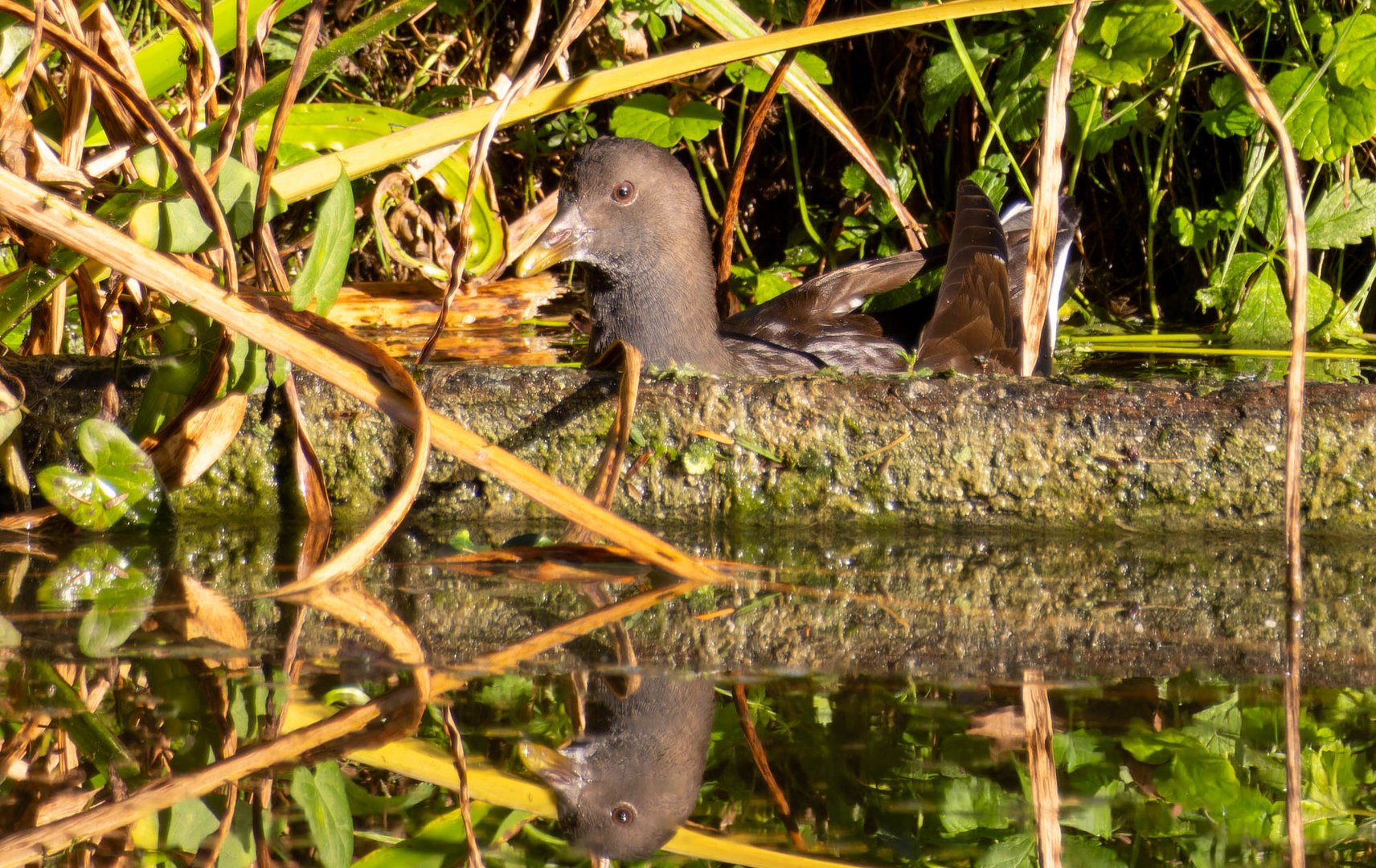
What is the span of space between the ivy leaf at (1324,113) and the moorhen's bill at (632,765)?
9.66ft

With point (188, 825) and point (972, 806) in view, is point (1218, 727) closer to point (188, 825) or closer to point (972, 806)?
point (972, 806)

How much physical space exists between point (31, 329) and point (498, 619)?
4.82 feet

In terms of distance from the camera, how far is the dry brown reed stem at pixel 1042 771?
114 centimetres

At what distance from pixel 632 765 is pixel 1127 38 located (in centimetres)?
322

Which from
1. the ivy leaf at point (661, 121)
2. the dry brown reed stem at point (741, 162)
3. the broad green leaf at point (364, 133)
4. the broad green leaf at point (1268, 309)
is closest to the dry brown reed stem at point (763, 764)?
the dry brown reed stem at point (741, 162)

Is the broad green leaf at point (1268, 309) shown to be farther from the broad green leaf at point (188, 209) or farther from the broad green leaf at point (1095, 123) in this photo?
the broad green leaf at point (188, 209)

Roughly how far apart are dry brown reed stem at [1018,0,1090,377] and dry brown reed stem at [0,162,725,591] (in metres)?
0.91

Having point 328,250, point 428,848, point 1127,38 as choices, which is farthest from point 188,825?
point 1127,38

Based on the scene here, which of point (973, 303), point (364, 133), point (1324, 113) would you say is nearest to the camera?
point (973, 303)

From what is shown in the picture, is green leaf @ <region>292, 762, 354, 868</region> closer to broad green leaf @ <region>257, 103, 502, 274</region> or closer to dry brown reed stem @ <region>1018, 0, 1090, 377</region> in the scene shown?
dry brown reed stem @ <region>1018, 0, 1090, 377</region>

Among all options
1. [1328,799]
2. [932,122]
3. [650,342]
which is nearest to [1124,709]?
[1328,799]

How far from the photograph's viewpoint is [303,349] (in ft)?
6.33

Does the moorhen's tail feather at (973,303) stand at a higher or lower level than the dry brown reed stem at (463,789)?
higher

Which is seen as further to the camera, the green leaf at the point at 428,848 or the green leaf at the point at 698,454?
the green leaf at the point at 698,454
